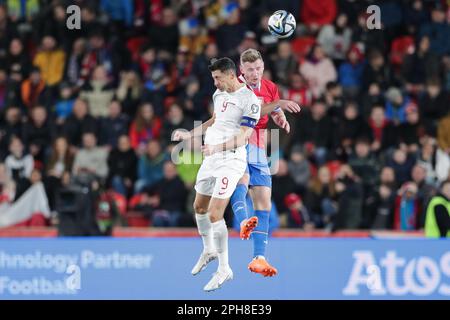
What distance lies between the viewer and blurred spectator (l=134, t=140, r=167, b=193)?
22.4 meters

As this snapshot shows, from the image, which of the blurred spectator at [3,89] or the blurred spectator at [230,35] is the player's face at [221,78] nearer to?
the blurred spectator at [230,35]

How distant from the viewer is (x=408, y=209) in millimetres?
21172

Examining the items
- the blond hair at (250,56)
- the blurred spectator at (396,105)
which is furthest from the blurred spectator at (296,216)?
the blond hair at (250,56)

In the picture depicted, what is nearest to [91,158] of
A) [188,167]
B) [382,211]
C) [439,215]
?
[188,167]

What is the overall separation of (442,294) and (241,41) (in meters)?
6.90

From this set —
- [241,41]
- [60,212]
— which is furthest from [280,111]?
[241,41]

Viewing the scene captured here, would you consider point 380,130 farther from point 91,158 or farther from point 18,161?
point 18,161

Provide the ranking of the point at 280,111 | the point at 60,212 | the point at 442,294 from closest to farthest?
the point at 280,111, the point at 442,294, the point at 60,212

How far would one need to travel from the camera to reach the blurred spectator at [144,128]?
22984 millimetres

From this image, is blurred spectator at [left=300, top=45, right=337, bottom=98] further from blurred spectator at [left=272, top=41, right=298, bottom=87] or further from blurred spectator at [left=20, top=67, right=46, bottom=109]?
blurred spectator at [left=20, top=67, right=46, bottom=109]

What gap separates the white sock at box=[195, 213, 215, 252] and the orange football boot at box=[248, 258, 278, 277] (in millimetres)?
643
